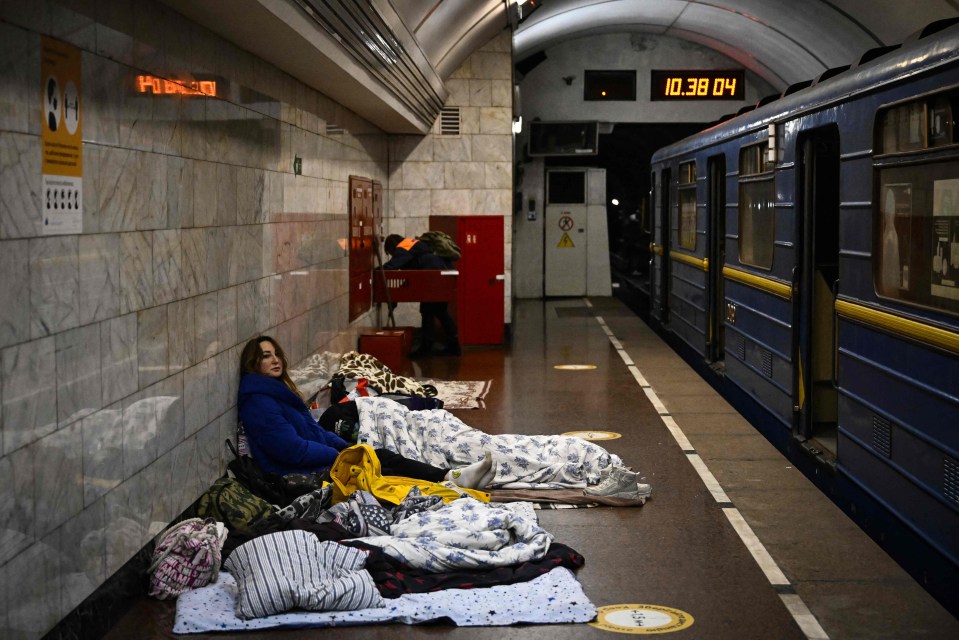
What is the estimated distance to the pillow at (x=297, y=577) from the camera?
5133mm

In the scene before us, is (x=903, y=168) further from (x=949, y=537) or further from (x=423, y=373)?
(x=423, y=373)

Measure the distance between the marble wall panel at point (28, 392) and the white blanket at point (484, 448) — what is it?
3617 millimetres

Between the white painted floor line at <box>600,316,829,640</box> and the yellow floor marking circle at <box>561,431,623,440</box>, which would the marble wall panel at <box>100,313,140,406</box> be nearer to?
the white painted floor line at <box>600,316,829,640</box>

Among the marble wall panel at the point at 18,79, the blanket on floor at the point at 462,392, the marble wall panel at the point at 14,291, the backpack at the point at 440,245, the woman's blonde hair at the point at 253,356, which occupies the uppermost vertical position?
the marble wall panel at the point at 18,79

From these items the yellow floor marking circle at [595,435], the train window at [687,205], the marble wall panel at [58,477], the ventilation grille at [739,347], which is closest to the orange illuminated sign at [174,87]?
the marble wall panel at [58,477]

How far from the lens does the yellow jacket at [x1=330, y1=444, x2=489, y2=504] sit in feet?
22.2

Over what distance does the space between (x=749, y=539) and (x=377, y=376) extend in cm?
439

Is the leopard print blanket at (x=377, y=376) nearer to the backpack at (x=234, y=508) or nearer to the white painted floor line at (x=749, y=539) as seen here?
the white painted floor line at (x=749, y=539)

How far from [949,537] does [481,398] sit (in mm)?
6354

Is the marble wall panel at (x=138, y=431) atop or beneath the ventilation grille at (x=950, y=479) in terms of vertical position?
atop

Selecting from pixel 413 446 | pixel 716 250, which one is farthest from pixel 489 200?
pixel 413 446

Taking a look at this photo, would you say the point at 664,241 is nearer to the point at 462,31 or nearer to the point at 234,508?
the point at 462,31

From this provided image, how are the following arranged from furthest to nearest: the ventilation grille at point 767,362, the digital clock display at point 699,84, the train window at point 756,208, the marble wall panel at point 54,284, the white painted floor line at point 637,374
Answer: the digital clock display at point 699,84
the white painted floor line at point 637,374
the train window at point 756,208
the ventilation grille at point 767,362
the marble wall panel at point 54,284

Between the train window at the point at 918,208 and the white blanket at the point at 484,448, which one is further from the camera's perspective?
the white blanket at the point at 484,448
